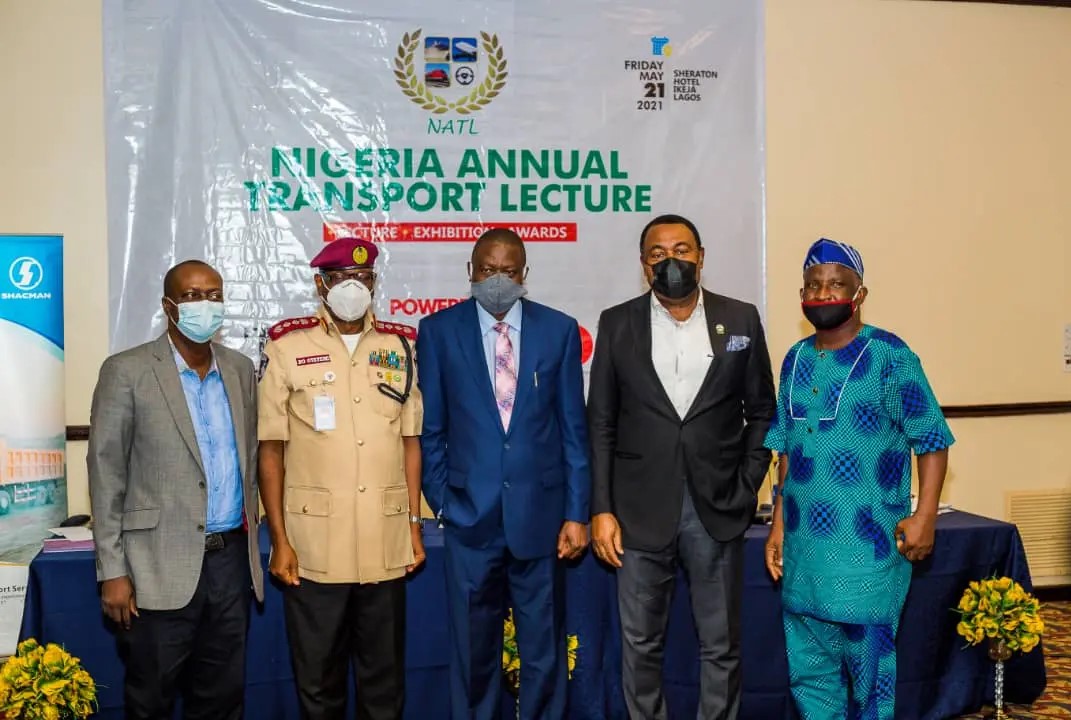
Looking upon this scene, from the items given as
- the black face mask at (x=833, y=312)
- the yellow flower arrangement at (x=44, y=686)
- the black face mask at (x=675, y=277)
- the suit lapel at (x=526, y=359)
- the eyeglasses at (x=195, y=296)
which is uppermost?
the black face mask at (x=675, y=277)

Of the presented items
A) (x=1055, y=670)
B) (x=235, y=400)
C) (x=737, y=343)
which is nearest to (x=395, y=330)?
(x=235, y=400)

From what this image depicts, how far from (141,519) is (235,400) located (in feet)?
1.38

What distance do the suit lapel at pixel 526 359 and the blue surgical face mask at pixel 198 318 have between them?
898 millimetres

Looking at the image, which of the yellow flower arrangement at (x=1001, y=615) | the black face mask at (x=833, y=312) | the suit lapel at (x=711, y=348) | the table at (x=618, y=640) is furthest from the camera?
the yellow flower arrangement at (x=1001, y=615)

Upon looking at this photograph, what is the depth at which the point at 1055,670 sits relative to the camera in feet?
12.7

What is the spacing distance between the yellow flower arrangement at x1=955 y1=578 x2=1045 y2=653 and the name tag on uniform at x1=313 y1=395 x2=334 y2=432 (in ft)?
7.78

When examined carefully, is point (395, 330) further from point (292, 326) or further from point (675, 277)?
point (675, 277)

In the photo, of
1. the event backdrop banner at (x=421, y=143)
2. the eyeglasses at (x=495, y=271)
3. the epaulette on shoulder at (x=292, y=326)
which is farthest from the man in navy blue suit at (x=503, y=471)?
the event backdrop banner at (x=421, y=143)

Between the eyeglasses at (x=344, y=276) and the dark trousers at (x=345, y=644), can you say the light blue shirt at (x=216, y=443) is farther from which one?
the eyeglasses at (x=344, y=276)

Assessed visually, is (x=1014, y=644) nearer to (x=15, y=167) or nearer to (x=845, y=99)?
(x=845, y=99)

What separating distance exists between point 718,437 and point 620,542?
1.45 feet

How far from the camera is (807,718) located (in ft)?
9.13

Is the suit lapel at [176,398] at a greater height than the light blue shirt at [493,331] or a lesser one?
lesser

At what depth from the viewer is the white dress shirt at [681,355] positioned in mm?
2771
